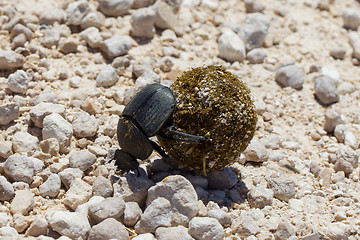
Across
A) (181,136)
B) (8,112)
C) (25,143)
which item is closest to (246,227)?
(181,136)

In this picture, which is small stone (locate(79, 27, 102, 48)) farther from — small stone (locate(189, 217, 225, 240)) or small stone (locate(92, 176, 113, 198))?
small stone (locate(189, 217, 225, 240))

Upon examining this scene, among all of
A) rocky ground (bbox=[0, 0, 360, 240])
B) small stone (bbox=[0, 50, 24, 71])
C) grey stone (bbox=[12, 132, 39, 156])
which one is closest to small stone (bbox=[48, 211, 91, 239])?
rocky ground (bbox=[0, 0, 360, 240])

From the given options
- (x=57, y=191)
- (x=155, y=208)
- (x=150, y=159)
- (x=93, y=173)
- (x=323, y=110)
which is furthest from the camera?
(x=323, y=110)

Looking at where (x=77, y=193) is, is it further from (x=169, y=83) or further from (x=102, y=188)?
(x=169, y=83)

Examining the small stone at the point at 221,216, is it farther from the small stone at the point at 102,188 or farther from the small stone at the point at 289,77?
the small stone at the point at 289,77

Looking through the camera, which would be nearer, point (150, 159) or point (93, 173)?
point (93, 173)

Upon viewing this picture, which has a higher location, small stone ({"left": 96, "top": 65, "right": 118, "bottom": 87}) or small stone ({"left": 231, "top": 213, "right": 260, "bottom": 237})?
small stone ({"left": 96, "top": 65, "right": 118, "bottom": 87})

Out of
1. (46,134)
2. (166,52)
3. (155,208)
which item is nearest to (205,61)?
(166,52)

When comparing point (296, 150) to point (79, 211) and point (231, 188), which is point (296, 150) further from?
point (79, 211)
